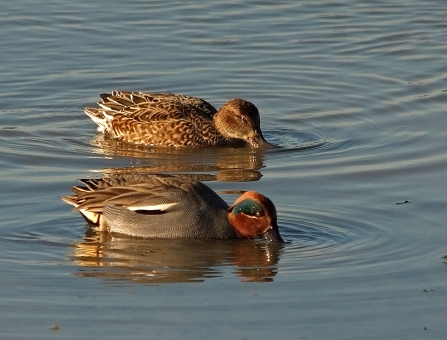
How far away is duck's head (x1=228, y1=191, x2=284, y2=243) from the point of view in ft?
31.9

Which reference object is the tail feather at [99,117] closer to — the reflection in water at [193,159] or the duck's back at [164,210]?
the reflection in water at [193,159]

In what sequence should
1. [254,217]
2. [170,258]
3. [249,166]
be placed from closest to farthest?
[170,258]
[254,217]
[249,166]

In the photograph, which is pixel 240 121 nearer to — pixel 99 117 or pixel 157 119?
pixel 157 119

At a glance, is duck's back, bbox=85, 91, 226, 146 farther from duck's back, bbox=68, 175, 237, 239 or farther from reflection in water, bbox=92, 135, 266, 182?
duck's back, bbox=68, 175, 237, 239

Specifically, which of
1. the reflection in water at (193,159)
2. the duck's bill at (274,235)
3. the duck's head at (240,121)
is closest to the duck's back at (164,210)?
the duck's bill at (274,235)

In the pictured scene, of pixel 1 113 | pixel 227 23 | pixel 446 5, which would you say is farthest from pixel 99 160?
pixel 446 5

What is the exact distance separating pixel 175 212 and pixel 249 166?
3120 mm

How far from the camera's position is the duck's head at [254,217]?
972 cm

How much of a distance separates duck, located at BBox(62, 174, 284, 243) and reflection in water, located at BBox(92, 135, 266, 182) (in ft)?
6.73

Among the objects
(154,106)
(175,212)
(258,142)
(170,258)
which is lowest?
(170,258)

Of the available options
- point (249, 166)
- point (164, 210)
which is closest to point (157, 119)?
point (249, 166)

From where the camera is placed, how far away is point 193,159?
13.3 metres

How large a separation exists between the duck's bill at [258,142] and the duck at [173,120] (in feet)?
0.07

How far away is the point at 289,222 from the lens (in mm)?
10164
